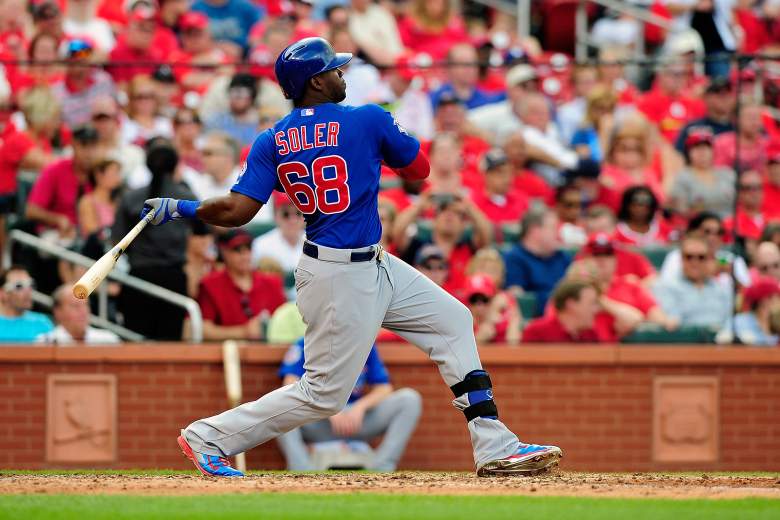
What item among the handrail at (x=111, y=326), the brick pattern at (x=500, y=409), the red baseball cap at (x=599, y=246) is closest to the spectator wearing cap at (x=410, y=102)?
the red baseball cap at (x=599, y=246)

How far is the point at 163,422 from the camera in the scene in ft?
33.3

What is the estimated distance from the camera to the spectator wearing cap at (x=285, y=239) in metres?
10.9

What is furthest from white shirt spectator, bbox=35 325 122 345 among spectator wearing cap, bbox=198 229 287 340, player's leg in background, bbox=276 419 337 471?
player's leg in background, bbox=276 419 337 471

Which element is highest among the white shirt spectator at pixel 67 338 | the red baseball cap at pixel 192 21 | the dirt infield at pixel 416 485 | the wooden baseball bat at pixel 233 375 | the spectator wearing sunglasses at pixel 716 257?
the red baseball cap at pixel 192 21

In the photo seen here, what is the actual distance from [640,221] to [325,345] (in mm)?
5750

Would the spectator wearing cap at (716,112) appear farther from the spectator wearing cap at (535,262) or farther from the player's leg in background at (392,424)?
the player's leg in background at (392,424)

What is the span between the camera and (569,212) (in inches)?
464

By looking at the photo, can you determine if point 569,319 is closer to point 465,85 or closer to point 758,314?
point 758,314

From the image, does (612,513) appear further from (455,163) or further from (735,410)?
(455,163)

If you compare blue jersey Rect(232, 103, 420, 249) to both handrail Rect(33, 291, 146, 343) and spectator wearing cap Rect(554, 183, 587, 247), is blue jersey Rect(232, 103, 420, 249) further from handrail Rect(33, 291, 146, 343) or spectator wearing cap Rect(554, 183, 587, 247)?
spectator wearing cap Rect(554, 183, 587, 247)

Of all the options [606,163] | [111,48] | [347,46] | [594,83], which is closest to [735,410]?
[606,163]

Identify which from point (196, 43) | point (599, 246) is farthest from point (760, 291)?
point (196, 43)

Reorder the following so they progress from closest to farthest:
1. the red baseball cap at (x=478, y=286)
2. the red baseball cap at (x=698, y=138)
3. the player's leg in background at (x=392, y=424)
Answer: the player's leg in background at (x=392, y=424)
the red baseball cap at (x=478, y=286)
the red baseball cap at (x=698, y=138)

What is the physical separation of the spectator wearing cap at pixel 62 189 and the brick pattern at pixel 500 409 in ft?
3.83
